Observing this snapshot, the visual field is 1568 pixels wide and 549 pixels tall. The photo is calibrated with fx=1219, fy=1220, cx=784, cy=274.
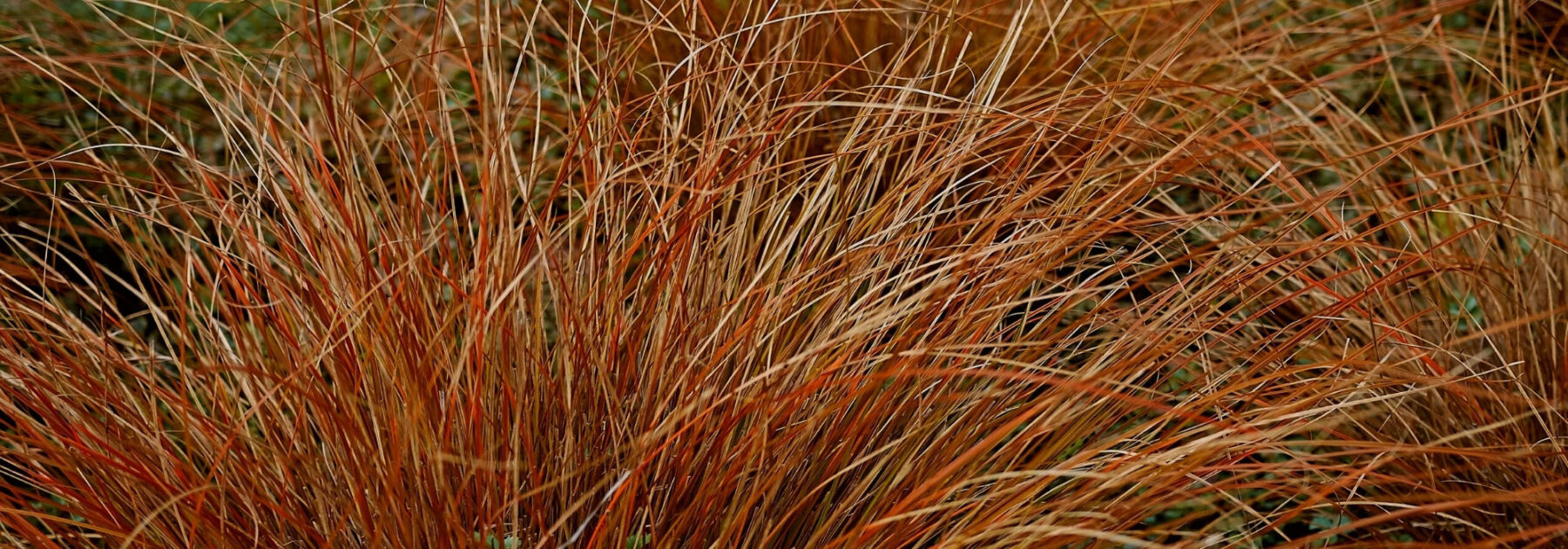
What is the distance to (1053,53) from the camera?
2.96 m

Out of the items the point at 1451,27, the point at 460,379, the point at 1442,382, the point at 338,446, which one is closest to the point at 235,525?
the point at 338,446

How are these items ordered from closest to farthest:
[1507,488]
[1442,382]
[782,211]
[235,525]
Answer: [1442,382]
[235,525]
[1507,488]
[782,211]

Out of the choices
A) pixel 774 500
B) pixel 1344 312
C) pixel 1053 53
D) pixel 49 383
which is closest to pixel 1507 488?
pixel 1344 312

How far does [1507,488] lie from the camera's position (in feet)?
6.52

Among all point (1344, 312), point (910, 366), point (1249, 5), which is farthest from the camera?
point (1249, 5)

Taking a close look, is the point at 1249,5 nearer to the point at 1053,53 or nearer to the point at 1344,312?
the point at 1053,53

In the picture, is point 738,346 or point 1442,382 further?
point 738,346

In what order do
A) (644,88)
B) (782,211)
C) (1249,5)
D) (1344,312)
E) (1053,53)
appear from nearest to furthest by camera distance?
(782,211), (1344,312), (1053,53), (644,88), (1249,5)

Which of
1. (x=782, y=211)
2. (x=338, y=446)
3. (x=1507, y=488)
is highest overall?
(x=782, y=211)

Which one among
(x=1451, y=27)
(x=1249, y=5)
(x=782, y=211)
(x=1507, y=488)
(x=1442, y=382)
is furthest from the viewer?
(x=1451, y=27)

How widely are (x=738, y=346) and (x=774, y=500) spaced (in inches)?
9.4

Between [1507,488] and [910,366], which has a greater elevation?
[910,366]

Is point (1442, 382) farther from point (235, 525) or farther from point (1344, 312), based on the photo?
point (235, 525)

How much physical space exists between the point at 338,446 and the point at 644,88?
5.35 ft
